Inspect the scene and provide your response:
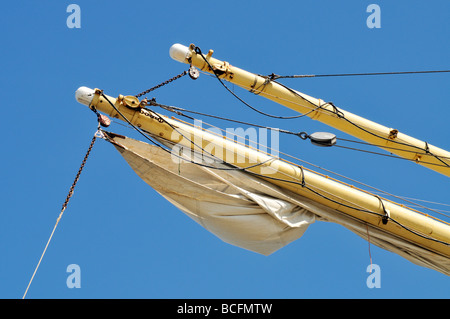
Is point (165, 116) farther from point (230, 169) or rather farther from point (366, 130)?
point (366, 130)

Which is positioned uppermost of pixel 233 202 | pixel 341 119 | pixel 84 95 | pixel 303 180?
pixel 341 119

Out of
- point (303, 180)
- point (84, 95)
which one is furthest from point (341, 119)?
point (84, 95)

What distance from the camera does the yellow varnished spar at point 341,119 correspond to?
2355cm

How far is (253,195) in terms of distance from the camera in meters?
21.6

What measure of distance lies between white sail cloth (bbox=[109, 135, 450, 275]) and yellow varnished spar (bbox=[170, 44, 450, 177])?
2710 millimetres

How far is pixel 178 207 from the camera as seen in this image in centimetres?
2205

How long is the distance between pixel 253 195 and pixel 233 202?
20.3 inches

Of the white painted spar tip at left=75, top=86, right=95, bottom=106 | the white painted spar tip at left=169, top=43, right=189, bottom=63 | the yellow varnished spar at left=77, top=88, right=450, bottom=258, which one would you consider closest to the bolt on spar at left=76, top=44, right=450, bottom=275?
the yellow varnished spar at left=77, top=88, right=450, bottom=258

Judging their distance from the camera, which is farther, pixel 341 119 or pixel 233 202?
pixel 341 119

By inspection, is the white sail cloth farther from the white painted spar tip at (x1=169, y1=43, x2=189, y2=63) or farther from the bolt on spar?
the white painted spar tip at (x1=169, y1=43, x2=189, y2=63)

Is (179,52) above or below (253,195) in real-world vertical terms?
above

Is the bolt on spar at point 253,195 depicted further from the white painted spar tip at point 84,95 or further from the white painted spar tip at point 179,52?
the white painted spar tip at point 179,52

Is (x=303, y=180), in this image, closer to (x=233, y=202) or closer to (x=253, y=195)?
(x=253, y=195)

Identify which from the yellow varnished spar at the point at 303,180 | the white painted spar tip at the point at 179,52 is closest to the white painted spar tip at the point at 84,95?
the yellow varnished spar at the point at 303,180
